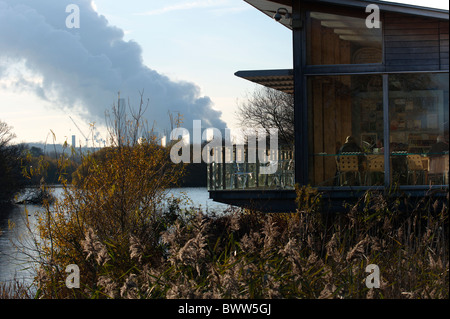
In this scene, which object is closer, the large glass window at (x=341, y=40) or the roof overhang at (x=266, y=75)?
the large glass window at (x=341, y=40)

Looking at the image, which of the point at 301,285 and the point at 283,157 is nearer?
the point at 301,285

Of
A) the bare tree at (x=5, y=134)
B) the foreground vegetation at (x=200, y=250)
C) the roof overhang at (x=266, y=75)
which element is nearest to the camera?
the foreground vegetation at (x=200, y=250)

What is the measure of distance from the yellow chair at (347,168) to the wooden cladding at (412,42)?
210 cm

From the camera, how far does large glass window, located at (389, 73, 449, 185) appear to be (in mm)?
12398

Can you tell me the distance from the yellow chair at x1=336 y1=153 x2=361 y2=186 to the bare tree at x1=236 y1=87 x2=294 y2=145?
2270 cm

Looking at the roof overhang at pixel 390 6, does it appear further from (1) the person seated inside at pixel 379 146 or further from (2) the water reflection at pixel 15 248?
(2) the water reflection at pixel 15 248

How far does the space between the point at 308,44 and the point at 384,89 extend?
192 cm

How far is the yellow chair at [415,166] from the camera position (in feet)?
40.8

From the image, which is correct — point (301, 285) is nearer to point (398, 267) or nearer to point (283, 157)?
point (398, 267)

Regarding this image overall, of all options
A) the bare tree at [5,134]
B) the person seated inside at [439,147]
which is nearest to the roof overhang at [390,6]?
the person seated inside at [439,147]

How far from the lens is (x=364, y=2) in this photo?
12.5 metres

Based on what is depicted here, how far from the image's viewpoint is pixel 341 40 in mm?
12734

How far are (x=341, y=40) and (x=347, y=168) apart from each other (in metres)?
2.80
